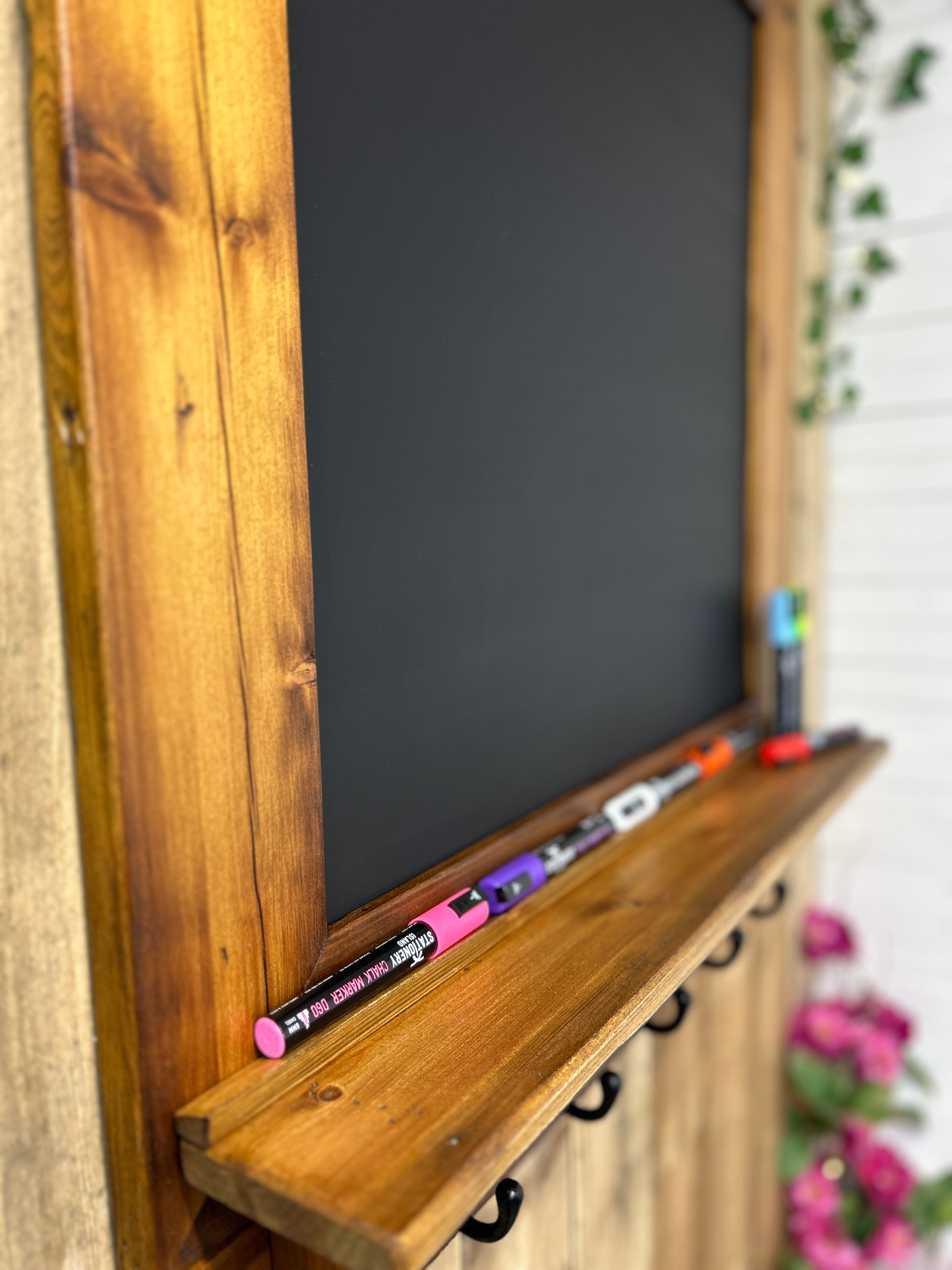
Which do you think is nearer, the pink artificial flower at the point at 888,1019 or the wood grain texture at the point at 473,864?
the wood grain texture at the point at 473,864

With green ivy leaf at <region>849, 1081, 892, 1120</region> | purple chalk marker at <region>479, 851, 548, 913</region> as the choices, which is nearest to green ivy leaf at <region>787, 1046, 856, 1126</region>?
green ivy leaf at <region>849, 1081, 892, 1120</region>

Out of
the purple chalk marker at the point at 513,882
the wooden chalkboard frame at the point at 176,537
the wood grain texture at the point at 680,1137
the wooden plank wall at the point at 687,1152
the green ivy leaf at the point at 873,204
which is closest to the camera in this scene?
the wooden chalkboard frame at the point at 176,537

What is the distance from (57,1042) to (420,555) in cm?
32

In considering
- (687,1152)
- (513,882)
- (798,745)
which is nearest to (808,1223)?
(687,1152)

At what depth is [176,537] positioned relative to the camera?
0.38 metres

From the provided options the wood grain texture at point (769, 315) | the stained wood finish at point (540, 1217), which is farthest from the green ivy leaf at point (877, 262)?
the stained wood finish at point (540, 1217)

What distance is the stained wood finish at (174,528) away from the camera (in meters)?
0.35

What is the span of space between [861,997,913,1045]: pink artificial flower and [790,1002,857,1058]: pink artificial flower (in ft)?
0.12

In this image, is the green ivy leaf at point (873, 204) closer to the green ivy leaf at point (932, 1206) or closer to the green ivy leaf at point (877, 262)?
the green ivy leaf at point (877, 262)

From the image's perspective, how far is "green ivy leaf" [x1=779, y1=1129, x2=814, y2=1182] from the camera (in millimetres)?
1280

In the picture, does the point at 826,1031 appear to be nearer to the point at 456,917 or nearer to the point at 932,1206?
the point at 932,1206

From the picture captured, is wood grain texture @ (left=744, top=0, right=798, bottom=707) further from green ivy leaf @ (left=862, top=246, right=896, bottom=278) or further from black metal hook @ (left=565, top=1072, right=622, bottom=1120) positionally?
black metal hook @ (left=565, top=1072, right=622, bottom=1120)

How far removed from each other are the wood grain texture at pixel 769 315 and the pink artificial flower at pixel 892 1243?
2.72ft

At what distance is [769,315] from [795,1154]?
3.93 feet
